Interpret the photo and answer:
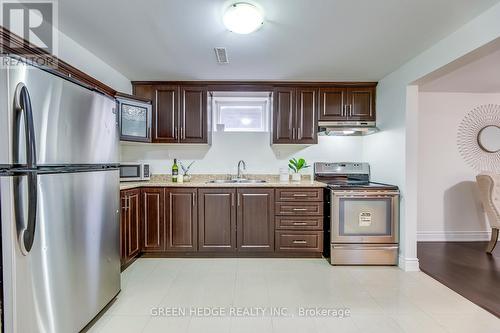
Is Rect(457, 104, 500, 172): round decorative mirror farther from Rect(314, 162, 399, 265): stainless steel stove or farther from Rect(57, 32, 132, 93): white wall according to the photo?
Rect(57, 32, 132, 93): white wall

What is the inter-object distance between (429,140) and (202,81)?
353 centimetres

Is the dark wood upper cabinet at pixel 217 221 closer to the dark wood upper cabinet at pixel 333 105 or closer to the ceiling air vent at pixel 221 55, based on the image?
the ceiling air vent at pixel 221 55

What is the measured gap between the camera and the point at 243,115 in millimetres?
3805

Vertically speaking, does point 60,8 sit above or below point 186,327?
above

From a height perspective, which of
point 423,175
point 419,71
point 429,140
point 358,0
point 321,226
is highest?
point 358,0

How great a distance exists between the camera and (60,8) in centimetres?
180

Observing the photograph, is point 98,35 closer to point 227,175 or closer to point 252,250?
point 227,175

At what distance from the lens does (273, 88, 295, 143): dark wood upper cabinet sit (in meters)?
3.38

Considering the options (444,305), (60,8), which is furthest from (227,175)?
(444,305)

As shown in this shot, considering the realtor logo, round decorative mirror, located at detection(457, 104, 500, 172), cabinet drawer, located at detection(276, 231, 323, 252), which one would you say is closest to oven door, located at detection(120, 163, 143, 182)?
the realtor logo

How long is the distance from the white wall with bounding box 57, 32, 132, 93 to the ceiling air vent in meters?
1.30

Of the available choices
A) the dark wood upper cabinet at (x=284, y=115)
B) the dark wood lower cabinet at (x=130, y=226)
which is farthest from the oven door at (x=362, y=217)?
the dark wood lower cabinet at (x=130, y=226)

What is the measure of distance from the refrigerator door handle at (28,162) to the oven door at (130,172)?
1871 mm

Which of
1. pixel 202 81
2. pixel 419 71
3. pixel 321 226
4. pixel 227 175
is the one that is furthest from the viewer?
pixel 227 175
